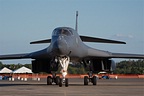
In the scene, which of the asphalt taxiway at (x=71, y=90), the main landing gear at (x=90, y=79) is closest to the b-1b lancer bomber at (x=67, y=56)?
the main landing gear at (x=90, y=79)

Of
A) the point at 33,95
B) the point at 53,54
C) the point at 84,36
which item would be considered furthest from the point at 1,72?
the point at 33,95

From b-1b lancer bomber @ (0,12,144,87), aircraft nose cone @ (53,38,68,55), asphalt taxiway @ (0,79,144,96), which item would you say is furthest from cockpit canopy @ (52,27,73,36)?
asphalt taxiway @ (0,79,144,96)

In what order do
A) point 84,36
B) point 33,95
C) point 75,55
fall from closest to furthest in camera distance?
1. point 33,95
2. point 75,55
3. point 84,36

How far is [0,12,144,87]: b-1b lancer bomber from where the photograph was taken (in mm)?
24656

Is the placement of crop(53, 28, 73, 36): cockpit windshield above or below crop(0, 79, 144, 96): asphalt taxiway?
above

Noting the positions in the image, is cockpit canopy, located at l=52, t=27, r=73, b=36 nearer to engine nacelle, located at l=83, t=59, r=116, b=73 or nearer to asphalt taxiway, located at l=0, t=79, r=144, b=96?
asphalt taxiway, located at l=0, t=79, r=144, b=96

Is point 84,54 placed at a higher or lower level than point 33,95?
higher

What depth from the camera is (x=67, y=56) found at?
25.4m

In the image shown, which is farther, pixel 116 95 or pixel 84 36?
pixel 84 36

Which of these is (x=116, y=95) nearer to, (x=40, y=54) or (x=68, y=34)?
(x=68, y=34)

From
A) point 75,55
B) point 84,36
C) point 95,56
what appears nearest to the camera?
point 75,55

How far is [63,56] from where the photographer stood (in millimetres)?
25062

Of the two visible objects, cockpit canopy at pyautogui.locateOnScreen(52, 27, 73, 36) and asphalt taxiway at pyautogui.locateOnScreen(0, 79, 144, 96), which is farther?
cockpit canopy at pyautogui.locateOnScreen(52, 27, 73, 36)

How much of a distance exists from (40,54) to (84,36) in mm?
4510
